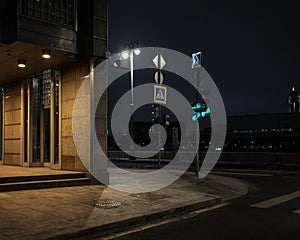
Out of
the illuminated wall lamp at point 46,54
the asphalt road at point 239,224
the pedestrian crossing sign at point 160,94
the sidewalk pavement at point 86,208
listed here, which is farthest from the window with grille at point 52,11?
the asphalt road at point 239,224

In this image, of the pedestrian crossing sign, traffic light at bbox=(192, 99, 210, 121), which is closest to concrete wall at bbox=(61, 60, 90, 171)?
the pedestrian crossing sign

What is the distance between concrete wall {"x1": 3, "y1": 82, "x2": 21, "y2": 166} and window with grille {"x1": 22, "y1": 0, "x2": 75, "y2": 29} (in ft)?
20.6

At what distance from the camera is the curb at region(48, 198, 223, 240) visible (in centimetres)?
635

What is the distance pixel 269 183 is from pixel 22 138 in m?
11.2

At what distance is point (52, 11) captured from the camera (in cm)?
1192

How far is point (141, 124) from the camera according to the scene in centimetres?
10031

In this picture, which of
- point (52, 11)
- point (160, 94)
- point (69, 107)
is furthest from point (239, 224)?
point (52, 11)

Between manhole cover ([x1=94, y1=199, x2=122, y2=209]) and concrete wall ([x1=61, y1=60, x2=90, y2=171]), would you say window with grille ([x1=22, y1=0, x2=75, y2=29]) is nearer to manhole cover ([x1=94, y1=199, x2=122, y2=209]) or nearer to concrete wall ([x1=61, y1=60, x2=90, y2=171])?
concrete wall ([x1=61, y1=60, x2=90, y2=171])

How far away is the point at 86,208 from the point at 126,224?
1.52 m

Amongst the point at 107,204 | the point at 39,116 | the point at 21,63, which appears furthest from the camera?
the point at 39,116

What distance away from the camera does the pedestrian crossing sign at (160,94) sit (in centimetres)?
1440

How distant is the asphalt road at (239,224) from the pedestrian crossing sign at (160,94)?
18.4ft

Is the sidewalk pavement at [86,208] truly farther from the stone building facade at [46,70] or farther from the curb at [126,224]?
the stone building facade at [46,70]

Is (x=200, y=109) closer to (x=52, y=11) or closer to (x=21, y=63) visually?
(x=52, y=11)
